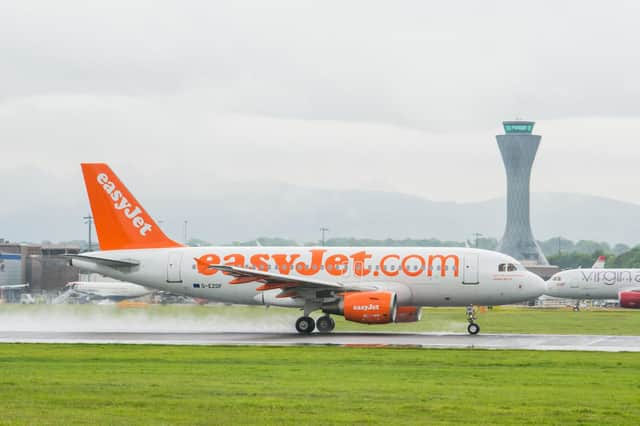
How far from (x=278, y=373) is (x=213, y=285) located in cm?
2167

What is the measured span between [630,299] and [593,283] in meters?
7.84

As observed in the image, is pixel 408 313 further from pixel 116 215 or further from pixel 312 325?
pixel 116 215

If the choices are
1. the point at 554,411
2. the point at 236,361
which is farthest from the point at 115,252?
the point at 554,411

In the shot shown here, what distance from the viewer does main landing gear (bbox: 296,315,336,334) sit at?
46.5 metres

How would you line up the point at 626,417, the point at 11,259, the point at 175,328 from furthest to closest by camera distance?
1. the point at 11,259
2. the point at 175,328
3. the point at 626,417

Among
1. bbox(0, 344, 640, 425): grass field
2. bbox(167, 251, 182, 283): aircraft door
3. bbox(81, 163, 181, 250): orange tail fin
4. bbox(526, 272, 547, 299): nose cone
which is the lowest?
bbox(0, 344, 640, 425): grass field

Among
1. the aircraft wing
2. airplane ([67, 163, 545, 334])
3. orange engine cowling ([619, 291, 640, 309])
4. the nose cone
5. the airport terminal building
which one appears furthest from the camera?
the airport terminal building

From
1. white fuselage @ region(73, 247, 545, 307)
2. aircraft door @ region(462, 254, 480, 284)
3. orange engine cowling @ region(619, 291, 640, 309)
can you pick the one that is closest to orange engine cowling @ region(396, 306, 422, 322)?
white fuselage @ region(73, 247, 545, 307)

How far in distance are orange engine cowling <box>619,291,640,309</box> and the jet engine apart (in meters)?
55.5

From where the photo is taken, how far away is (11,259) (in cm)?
12988

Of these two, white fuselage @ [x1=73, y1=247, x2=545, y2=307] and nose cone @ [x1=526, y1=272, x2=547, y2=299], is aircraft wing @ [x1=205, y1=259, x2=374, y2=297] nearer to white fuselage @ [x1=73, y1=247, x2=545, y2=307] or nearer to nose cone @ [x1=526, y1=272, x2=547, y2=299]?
white fuselage @ [x1=73, y1=247, x2=545, y2=307]

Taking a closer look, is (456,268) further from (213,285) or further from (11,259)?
(11,259)

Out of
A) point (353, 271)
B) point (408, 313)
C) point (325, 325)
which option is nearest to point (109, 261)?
point (325, 325)

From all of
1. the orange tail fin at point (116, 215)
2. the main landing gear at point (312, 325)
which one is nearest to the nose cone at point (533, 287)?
the main landing gear at point (312, 325)
